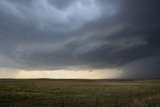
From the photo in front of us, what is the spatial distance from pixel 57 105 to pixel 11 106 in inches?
232

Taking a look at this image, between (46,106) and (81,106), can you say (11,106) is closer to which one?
(46,106)

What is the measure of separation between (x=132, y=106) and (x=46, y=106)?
37.7 ft

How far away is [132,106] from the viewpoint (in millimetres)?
21812

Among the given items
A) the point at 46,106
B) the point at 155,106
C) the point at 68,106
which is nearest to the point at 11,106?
the point at 46,106

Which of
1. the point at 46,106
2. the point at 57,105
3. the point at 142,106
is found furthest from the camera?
the point at 57,105

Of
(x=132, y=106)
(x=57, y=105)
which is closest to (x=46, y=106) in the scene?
(x=57, y=105)

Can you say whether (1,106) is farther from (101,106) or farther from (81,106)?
(101,106)

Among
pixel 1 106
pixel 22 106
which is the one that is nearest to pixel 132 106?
pixel 22 106

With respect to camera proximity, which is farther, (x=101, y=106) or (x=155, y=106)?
(x=101, y=106)

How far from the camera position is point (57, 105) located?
31219 mm

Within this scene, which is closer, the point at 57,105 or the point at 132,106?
the point at 132,106

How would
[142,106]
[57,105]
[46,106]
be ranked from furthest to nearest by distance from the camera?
[57,105] → [46,106] → [142,106]

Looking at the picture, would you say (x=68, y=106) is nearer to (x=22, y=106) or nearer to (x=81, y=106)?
(x=81, y=106)

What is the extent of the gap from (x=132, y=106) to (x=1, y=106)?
16549 mm
